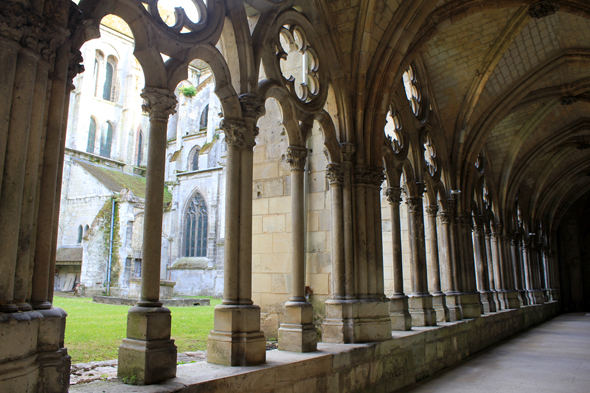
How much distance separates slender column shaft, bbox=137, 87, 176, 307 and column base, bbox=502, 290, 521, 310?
35.5ft

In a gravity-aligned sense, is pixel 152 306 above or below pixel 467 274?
below

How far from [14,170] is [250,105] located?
6.54 ft

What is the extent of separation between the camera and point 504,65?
853cm

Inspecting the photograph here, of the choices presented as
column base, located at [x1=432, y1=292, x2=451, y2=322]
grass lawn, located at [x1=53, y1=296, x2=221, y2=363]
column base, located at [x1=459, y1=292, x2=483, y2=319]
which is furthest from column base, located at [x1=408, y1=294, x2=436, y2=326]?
grass lawn, located at [x1=53, y1=296, x2=221, y2=363]

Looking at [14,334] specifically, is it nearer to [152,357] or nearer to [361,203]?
[152,357]

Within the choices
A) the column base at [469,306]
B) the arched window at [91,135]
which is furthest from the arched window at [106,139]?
the column base at [469,306]

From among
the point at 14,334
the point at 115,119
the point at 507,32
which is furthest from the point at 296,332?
the point at 115,119

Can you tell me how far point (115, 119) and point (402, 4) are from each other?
30.0 m

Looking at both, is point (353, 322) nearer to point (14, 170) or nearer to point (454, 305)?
point (14, 170)

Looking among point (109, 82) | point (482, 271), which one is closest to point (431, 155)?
point (482, 271)

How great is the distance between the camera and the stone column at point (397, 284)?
5859mm

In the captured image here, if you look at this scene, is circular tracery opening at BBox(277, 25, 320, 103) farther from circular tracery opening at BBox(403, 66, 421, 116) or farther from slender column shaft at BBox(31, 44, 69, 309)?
circular tracery opening at BBox(403, 66, 421, 116)

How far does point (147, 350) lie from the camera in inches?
106

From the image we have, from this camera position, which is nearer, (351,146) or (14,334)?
(14,334)
